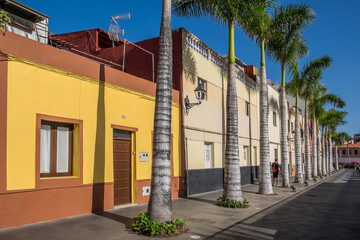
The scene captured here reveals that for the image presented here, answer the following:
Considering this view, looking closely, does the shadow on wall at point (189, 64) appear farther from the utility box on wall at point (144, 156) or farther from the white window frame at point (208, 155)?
the utility box on wall at point (144, 156)

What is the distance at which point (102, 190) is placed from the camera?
33.6 feet

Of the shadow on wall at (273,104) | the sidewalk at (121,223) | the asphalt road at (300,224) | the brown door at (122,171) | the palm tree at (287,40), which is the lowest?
the asphalt road at (300,224)

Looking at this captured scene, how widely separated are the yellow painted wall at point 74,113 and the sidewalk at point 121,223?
3.66ft

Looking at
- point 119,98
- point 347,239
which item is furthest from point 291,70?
point 347,239

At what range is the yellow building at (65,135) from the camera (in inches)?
307

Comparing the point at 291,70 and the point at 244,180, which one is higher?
the point at 291,70

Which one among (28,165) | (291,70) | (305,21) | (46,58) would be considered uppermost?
(305,21)

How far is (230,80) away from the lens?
13.0 m

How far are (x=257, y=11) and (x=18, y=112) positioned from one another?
10.1 meters

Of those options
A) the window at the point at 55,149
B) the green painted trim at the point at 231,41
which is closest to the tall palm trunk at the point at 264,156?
the green painted trim at the point at 231,41

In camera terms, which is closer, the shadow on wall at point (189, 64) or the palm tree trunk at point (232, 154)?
the palm tree trunk at point (232, 154)

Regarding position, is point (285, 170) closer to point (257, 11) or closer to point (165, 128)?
point (257, 11)

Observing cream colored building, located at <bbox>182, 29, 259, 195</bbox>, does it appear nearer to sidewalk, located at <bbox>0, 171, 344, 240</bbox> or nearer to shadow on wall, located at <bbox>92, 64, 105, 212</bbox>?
sidewalk, located at <bbox>0, 171, 344, 240</bbox>

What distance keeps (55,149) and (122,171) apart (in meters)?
2.94
